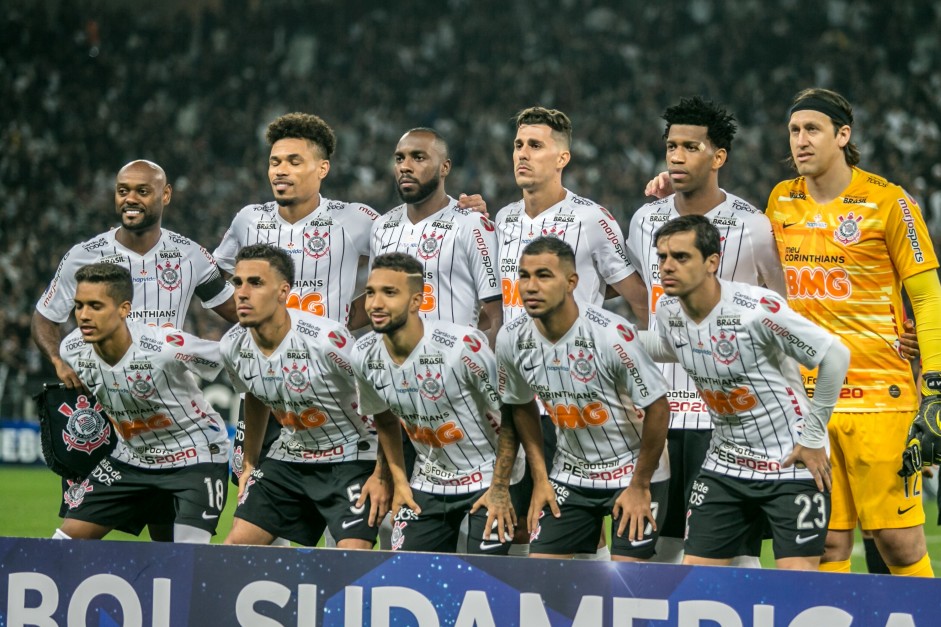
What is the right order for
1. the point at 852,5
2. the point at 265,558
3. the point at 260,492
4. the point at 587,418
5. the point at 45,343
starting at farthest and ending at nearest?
the point at 852,5 → the point at 45,343 → the point at 260,492 → the point at 587,418 → the point at 265,558

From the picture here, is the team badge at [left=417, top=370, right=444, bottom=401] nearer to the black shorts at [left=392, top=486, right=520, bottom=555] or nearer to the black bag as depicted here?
the black shorts at [left=392, top=486, right=520, bottom=555]

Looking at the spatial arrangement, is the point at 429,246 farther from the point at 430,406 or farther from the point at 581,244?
the point at 430,406

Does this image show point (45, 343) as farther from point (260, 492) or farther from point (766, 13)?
point (766, 13)

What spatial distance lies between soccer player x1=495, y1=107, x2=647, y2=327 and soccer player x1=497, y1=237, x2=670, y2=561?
0.50 m

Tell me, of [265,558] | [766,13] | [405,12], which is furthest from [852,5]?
[265,558]

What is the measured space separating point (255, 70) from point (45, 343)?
1494 centimetres

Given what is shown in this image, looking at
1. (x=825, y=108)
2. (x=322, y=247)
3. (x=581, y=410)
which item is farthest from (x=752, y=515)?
(x=322, y=247)

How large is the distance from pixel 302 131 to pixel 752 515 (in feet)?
9.42

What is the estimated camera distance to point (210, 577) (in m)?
4.52

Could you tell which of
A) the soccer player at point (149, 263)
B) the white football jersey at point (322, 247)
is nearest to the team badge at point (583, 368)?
the white football jersey at point (322, 247)

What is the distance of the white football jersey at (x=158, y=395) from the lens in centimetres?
572

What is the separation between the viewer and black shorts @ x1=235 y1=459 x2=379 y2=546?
214 inches

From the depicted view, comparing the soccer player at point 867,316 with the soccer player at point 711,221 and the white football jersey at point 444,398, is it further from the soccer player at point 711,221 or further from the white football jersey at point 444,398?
the white football jersey at point 444,398

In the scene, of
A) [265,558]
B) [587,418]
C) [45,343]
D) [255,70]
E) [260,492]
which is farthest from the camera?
[255,70]
